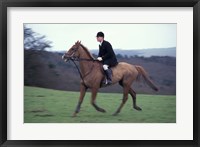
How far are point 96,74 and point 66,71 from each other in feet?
0.76

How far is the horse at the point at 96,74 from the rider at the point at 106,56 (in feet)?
0.10

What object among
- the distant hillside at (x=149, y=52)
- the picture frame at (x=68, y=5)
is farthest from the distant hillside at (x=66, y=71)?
the picture frame at (x=68, y=5)

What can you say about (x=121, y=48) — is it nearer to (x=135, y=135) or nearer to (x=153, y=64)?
(x=153, y=64)

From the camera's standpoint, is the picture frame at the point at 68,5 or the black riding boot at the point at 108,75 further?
the black riding boot at the point at 108,75

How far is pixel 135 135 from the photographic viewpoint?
397 cm

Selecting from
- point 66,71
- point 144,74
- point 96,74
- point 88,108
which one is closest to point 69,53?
point 66,71

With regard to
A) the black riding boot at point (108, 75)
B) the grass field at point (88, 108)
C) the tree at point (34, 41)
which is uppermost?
the tree at point (34, 41)

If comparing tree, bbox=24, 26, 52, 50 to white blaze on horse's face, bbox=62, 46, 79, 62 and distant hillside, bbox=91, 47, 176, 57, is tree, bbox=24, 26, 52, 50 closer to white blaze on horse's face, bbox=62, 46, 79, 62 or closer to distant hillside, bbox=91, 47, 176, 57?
white blaze on horse's face, bbox=62, 46, 79, 62

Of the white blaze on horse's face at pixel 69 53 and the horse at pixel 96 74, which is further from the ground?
the white blaze on horse's face at pixel 69 53

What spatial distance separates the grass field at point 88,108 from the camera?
4.00m

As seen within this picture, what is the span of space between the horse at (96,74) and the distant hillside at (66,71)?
0.12 ft

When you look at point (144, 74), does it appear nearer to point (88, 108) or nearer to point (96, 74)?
point (96, 74)

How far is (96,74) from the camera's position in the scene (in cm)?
411

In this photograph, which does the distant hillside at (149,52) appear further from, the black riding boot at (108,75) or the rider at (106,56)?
the black riding boot at (108,75)
